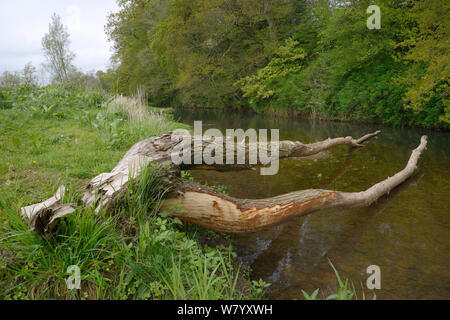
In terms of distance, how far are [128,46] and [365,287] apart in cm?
3151

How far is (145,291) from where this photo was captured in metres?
1.76

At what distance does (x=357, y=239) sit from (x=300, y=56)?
15511 mm

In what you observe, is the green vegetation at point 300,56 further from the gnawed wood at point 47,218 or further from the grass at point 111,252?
the gnawed wood at point 47,218

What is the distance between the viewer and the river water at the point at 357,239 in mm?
2309

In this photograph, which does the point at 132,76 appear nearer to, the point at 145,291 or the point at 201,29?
the point at 201,29

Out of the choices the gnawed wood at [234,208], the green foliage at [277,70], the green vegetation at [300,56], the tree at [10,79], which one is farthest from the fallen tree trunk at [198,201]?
the green foliage at [277,70]

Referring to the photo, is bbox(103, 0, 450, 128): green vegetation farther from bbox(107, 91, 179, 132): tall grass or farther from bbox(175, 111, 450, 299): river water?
bbox(175, 111, 450, 299): river water

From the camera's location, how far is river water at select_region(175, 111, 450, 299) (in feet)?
7.57

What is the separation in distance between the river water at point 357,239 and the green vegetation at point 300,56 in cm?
501

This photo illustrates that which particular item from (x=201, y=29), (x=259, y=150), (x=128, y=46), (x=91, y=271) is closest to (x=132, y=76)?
(x=128, y=46)

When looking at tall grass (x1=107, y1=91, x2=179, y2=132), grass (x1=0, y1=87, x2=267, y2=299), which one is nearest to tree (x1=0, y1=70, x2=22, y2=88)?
tall grass (x1=107, y1=91, x2=179, y2=132)

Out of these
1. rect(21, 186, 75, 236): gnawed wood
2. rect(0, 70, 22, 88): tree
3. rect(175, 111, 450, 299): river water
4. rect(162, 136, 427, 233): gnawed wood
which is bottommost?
rect(175, 111, 450, 299): river water

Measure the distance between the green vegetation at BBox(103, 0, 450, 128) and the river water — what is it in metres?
5.01

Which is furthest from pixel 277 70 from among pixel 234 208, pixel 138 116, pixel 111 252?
pixel 111 252
